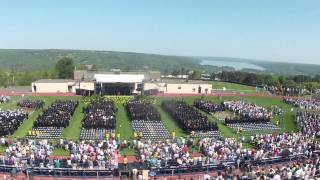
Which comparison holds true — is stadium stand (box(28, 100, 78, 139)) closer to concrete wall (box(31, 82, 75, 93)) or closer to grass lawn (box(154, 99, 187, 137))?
grass lawn (box(154, 99, 187, 137))

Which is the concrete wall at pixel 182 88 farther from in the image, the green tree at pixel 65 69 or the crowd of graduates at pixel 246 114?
the green tree at pixel 65 69

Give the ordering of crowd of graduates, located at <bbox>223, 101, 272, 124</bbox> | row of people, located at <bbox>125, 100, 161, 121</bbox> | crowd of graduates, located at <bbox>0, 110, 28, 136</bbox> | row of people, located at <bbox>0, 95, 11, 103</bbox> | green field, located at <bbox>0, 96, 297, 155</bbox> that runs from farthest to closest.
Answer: row of people, located at <bbox>0, 95, 11, 103</bbox>
crowd of graduates, located at <bbox>223, 101, 272, 124</bbox>
row of people, located at <bbox>125, 100, 161, 121</bbox>
green field, located at <bbox>0, 96, 297, 155</bbox>
crowd of graduates, located at <bbox>0, 110, 28, 136</bbox>

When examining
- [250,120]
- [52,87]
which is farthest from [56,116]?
[52,87]

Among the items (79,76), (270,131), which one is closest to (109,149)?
(270,131)

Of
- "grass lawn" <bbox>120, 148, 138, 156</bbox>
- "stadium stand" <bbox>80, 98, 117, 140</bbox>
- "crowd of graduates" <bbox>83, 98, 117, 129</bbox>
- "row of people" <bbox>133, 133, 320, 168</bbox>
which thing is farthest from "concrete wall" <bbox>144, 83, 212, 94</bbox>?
"grass lawn" <bbox>120, 148, 138, 156</bbox>

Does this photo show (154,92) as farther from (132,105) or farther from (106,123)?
(106,123)

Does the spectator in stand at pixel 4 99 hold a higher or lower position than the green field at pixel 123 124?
higher

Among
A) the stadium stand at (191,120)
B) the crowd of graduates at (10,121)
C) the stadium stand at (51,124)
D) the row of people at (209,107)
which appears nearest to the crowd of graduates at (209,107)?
the row of people at (209,107)

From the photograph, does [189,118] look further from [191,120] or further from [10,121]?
[10,121]
